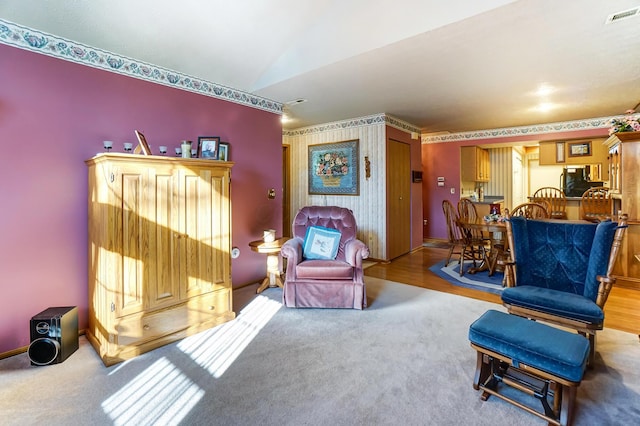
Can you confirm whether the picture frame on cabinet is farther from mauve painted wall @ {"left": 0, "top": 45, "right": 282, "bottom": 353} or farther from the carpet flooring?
mauve painted wall @ {"left": 0, "top": 45, "right": 282, "bottom": 353}

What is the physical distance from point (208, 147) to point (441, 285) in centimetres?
332

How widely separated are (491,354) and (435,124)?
5.00 meters

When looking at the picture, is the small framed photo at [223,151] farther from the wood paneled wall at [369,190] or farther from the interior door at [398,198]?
the interior door at [398,198]

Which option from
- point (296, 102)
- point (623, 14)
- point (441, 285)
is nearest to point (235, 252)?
point (296, 102)

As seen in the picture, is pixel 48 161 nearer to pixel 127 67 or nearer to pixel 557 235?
pixel 127 67

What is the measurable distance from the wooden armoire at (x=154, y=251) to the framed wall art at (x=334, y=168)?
290 cm

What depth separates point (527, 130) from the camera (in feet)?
20.0

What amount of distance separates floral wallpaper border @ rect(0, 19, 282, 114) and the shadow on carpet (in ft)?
12.1

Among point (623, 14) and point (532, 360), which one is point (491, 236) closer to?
point (623, 14)

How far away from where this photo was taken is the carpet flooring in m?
1.71

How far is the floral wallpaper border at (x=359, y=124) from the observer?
5.12 m

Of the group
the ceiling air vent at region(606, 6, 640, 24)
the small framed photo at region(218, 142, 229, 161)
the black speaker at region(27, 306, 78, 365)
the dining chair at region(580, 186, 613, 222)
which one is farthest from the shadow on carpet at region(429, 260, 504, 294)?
the black speaker at region(27, 306, 78, 365)

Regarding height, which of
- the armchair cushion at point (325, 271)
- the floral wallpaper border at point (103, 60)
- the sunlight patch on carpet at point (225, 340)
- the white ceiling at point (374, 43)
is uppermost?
the white ceiling at point (374, 43)

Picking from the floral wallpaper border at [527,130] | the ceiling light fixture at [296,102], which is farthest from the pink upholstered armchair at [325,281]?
the floral wallpaper border at [527,130]
